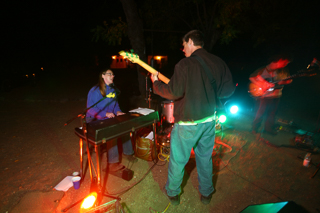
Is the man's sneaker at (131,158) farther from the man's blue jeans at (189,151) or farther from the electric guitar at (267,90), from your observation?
the electric guitar at (267,90)

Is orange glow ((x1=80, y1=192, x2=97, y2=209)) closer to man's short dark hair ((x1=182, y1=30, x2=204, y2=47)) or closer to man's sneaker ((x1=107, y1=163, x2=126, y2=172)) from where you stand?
man's sneaker ((x1=107, y1=163, x2=126, y2=172))

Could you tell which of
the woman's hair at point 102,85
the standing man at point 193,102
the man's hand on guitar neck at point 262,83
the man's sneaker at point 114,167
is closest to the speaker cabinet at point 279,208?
the standing man at point 193,102

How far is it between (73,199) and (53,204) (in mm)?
272

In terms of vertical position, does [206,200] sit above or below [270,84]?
below

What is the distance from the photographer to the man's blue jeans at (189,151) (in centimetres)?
213

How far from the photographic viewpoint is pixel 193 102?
1.99 m

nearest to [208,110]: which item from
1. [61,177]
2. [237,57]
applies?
[61,177]

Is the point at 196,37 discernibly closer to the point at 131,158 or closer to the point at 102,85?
the point at 102,85

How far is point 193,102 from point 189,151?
2.34 ft

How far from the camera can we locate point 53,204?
8.13 feet

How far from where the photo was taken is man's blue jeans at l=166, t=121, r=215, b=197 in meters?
2.13

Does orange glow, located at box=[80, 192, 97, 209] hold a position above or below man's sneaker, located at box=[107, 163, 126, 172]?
above

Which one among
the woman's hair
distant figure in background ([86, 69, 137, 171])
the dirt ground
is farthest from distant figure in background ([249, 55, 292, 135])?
the woman's hair

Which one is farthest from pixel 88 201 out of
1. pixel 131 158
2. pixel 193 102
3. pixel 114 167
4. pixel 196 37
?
pixel 196 37
